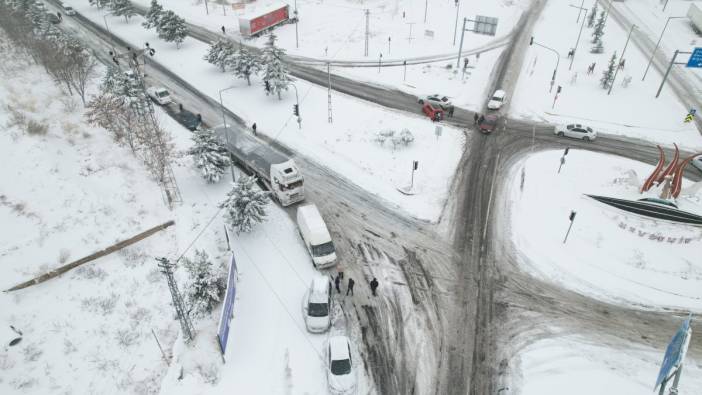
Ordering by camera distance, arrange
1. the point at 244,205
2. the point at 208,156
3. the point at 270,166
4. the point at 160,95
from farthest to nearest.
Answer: the point at 160,95, the point at 208,156, the point at 270,166, the point at 244,205

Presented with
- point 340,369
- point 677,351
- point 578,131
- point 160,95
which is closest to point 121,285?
point 340,369

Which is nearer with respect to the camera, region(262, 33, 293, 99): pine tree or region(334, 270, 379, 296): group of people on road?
region(334, 270, 379, 296): group of people on road

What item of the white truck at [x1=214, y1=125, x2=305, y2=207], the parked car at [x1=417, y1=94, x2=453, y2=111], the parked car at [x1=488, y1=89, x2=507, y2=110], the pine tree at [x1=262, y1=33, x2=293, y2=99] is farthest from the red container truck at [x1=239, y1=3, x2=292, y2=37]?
the parked car at [x1=488, y1=89, x2=507, y2=110]

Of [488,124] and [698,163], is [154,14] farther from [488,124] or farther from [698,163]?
[698,163]

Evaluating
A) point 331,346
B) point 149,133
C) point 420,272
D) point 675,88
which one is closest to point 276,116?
point 149,133

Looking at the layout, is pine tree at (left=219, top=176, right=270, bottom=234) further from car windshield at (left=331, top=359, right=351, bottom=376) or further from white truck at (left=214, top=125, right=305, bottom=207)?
car windshield at (left=331, top=359, right=351, bottom=376)

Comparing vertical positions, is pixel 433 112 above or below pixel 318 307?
above

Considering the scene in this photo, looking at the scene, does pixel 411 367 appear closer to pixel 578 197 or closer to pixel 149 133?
pixel 578 197
